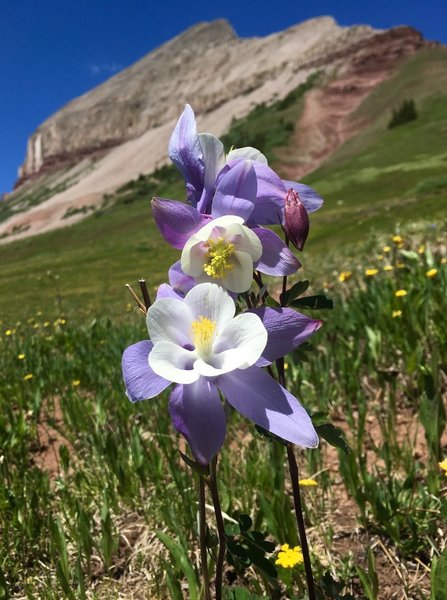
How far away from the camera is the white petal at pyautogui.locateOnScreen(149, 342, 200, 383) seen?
2.40 ft

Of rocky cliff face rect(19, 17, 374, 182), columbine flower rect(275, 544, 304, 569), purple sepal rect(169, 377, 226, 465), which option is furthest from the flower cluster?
rocky cliff face rect(19, 17, 374, 182)

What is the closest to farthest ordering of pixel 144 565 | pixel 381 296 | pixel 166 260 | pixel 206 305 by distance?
pixel 206 305 < pixel 144 565 < pixel 381 296 < pixel 166 260

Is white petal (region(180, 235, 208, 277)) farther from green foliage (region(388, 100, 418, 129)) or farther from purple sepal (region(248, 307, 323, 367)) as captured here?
green foliage (region(388, 100, 418, 129))

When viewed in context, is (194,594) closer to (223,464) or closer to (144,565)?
(144,565)

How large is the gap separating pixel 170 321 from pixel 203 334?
0.18 ft

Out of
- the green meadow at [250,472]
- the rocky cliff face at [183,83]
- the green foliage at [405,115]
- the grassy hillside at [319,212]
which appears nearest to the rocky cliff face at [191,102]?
the rocky cliff face at [183,83]

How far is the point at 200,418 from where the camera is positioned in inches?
30.6

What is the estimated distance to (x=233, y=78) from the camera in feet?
201

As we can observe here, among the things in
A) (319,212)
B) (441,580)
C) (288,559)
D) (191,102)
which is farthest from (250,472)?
(191,102)

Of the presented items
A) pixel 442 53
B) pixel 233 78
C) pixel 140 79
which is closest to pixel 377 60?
pixel 442 53

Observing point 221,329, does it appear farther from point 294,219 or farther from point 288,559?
point 288,559

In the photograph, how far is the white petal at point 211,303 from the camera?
0.79m

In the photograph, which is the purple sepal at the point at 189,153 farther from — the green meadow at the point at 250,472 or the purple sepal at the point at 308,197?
the green meadow at the point at 250,472

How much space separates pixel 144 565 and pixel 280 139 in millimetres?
36069
